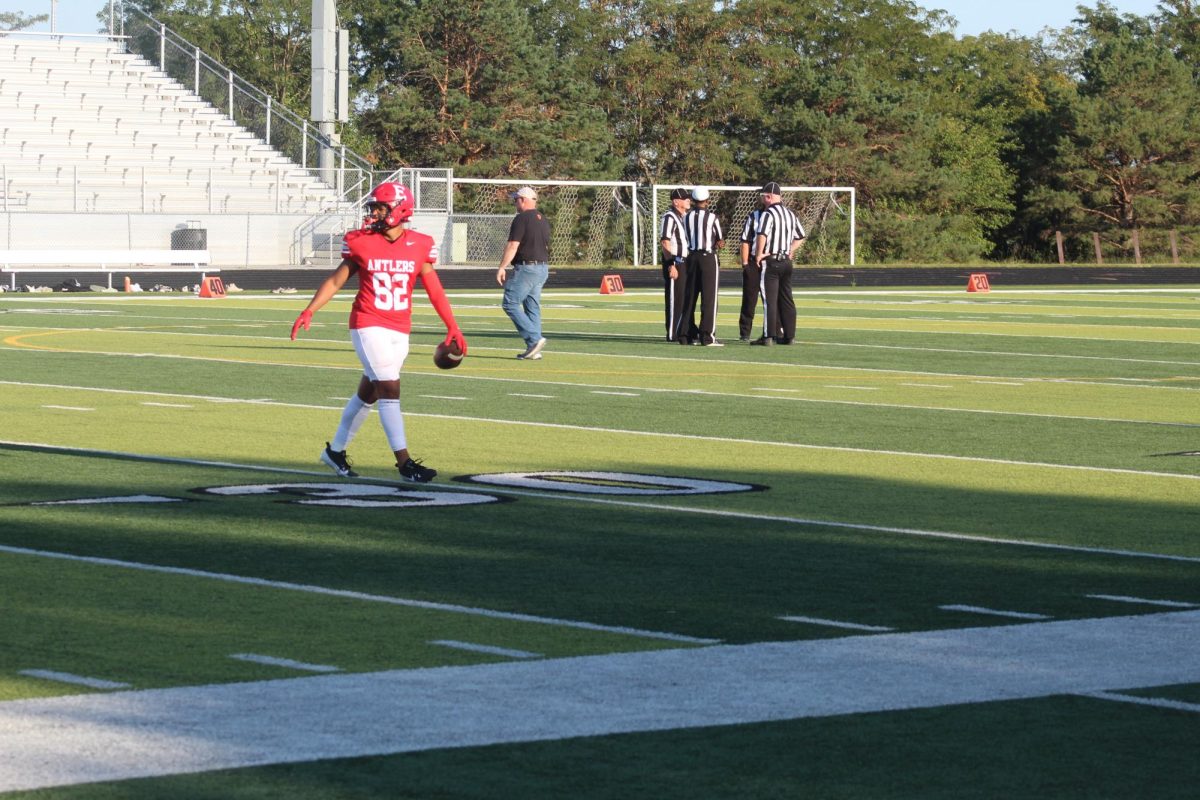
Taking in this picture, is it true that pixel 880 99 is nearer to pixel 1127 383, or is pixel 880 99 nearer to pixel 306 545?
pixel 1127 383

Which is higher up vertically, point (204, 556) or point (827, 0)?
point (827, 0)

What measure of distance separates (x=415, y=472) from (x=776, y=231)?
13.5m

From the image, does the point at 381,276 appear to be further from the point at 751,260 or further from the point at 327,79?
the point at 327,79

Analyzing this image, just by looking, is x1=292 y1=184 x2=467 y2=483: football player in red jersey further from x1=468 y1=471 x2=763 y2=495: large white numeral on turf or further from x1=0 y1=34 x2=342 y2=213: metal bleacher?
x1=0 y1=34 x2=342 y2=213: metal bleacher

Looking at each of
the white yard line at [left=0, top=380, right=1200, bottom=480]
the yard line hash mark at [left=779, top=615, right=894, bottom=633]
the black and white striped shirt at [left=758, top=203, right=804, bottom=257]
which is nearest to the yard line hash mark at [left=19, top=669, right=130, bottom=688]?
the yard line hash mark at [left=779, top=615, right=894, bottom=633]

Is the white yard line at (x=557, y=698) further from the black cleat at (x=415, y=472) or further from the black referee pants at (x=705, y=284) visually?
the black referee pants at (x=705, y=284)

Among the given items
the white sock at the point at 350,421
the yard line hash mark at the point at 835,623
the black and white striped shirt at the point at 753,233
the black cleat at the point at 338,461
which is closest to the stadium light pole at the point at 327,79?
the black and white striped shirt at the point at 753,233

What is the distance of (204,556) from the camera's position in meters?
9.76

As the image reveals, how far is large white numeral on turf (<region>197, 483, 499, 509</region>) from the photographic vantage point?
Answer: 11695 millimetres

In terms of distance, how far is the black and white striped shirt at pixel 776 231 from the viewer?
25.5 metres

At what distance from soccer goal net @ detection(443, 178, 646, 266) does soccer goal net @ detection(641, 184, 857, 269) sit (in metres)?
1.10

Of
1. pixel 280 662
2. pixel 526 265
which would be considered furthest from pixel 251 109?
pixel 280 662

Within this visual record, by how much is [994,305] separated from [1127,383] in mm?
19330

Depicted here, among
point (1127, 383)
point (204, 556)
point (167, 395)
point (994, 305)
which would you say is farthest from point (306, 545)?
point (994, 305)
